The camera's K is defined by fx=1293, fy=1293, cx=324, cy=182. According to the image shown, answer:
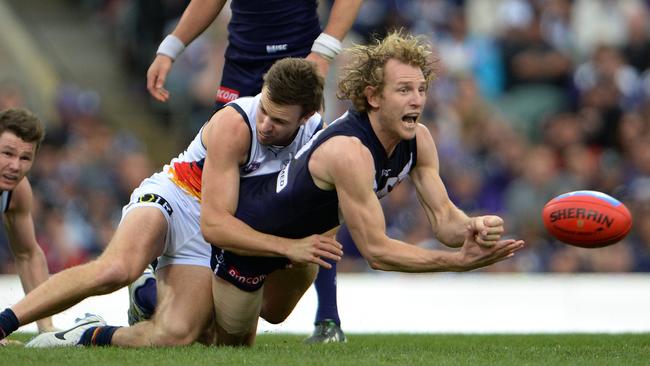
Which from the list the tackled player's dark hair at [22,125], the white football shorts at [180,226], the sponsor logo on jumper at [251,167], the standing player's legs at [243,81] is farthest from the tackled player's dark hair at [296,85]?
the tackled player's dark hair at [22,125]

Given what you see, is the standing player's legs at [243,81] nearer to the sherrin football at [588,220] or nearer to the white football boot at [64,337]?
the white football boot at [64,337]

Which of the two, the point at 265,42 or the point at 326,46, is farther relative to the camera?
the point at 265,42

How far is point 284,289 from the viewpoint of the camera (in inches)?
303

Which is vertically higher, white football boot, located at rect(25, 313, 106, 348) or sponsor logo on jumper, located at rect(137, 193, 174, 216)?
sponsor logo on jumper, located at rect(137, 193, 174, 216)

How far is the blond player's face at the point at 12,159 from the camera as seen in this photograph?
7688mm

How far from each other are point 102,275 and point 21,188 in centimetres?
136

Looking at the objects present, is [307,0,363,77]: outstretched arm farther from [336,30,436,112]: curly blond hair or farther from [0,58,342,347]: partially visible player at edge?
[336,30,436,112]: curly blond hair

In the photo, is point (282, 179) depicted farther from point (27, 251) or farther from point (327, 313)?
point (27, 251)

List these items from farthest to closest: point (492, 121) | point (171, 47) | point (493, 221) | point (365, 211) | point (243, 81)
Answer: point (492, 121)
point (171, 47)
point (243, 81)
point (365, 211)
point (493, 221)

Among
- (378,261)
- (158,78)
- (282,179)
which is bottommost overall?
(378,261)

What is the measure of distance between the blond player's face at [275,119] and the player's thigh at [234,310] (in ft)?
2.95

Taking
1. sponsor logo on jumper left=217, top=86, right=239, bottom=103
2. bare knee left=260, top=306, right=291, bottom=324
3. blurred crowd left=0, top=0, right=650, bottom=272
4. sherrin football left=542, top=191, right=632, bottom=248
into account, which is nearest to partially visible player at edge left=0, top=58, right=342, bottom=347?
bare knee left=260, top=306, right=291, bottom=324

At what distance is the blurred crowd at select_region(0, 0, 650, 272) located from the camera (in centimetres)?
1362

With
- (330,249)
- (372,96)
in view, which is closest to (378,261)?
(330,249)
